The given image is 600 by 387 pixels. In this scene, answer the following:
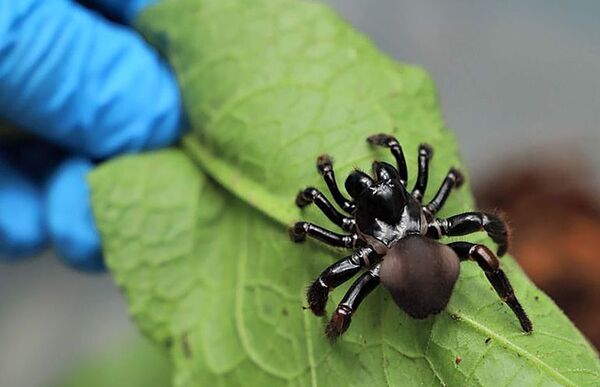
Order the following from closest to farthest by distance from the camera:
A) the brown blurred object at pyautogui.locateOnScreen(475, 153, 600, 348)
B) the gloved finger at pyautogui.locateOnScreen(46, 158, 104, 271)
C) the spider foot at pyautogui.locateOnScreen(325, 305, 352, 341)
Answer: the spider foot at pyautogui.locateOnScreen(325, 305, 352, 341), the gloved finger at pyautogui.locateOnScreen(46, 158, 104, 271), the brown blurred object at pyautogui.locateOnScreen(475, 153, 600, 348)

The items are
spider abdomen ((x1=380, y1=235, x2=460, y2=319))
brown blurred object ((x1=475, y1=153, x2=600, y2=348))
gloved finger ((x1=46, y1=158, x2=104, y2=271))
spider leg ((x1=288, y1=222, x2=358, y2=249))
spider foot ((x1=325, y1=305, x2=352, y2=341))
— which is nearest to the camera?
spider abdomen ((x1=380, y1=235, x2=460, y2=319))

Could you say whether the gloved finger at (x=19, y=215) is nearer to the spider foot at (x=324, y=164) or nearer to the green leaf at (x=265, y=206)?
the green leaf at (x=265, y=206)

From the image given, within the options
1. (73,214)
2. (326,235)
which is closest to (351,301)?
(326,235)

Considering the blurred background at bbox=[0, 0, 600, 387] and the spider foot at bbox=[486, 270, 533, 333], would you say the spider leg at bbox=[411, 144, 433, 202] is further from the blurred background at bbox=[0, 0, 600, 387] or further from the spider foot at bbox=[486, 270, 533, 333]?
the blurred background at bbox=[0, 0, 600, 387]

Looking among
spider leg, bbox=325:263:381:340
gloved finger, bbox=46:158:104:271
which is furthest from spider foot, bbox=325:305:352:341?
gloved finger, bbox=46:158:104:271

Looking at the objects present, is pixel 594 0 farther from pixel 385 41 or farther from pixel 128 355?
pixel 128 355

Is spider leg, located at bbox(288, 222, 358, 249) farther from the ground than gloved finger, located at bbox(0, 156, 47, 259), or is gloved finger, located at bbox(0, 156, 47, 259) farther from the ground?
spider leg, located at bbox(288, 222, 358, 249)

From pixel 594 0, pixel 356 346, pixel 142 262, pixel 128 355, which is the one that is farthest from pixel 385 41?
pixel 356 346

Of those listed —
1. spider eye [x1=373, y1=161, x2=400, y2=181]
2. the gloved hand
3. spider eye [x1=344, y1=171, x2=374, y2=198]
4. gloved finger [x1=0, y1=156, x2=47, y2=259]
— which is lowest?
gloved finger [x1=0, y1=156, x2=47, y2=259]
